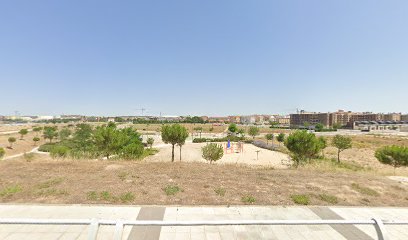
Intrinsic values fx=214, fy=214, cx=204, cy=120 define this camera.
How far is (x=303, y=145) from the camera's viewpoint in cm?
2314

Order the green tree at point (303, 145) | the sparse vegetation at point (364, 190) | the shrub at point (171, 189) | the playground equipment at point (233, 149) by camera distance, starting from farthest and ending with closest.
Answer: the playground equipment at point (233, 149)
the green tree at point (303, 145)
the sparse vegetation at point (364, 190)
the shrub at point (171, 189)

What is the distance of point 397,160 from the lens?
22391mm

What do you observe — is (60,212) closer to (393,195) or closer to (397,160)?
(393,195)

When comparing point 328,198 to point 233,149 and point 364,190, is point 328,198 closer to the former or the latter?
point 364,190

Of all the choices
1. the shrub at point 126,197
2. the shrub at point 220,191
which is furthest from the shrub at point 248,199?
the shrub at point 126,197

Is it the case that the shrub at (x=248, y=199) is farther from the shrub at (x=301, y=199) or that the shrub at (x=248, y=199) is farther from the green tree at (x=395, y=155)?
the green tree at (x=395, y=155)

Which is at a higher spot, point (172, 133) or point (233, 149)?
point (172, 133)

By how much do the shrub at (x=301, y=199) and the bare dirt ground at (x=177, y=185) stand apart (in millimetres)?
188

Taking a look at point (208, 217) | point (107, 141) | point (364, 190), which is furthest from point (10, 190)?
point (107, 141)

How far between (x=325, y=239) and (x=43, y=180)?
34.9ft

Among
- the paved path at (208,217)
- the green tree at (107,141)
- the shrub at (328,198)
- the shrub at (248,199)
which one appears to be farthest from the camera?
the green tree at (107,141)

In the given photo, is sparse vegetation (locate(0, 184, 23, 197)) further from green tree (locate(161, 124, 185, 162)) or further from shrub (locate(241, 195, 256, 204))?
green tree (locate(161, 124, 185, 162))

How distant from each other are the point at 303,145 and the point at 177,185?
60.8 ft

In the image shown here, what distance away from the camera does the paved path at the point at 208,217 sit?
528 centimetres
